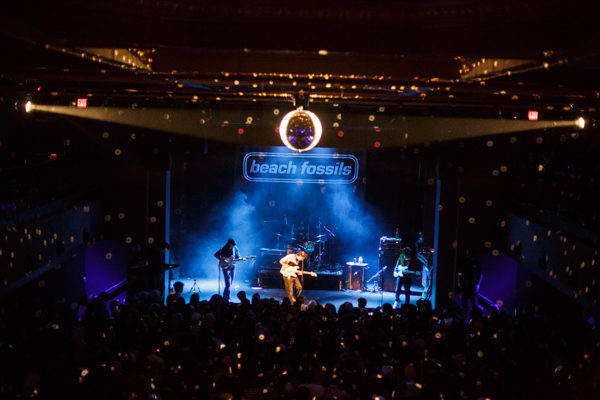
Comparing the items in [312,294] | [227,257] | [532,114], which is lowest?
[312,294]

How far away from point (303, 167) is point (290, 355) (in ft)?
27.8

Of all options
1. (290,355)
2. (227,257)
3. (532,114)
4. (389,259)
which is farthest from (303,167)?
(290,355)

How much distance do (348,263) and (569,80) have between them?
931 centimetres

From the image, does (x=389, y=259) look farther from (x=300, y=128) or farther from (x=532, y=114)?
(x=300, y=128)

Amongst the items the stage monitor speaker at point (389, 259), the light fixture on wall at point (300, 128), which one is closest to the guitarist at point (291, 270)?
the stage monitor speaker at point (389, 259)

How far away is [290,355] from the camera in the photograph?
644 cm

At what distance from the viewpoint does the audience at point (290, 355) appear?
19.1 ft

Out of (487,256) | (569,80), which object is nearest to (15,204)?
(569,80)

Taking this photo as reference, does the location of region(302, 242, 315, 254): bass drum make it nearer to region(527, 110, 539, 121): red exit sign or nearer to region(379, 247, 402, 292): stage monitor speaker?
region(379, 247, 402, 292): stage monitor speaker

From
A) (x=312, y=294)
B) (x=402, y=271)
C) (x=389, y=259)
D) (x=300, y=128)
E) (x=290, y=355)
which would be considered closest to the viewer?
(x=290, y=355)

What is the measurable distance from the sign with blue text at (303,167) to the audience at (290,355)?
668 cm

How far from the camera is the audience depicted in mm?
5828

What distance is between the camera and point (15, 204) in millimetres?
8961

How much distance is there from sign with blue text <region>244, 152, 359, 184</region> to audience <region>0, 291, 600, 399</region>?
668 centimetres
